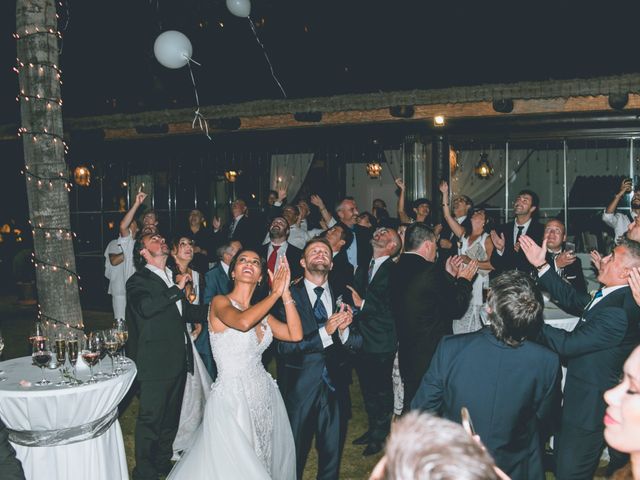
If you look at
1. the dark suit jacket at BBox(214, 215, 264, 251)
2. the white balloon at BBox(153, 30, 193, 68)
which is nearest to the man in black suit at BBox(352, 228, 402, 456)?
the white balloon at BBox(153, 30, 193, 68)

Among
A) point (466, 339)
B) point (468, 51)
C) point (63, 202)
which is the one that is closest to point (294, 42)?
point (468, 51)

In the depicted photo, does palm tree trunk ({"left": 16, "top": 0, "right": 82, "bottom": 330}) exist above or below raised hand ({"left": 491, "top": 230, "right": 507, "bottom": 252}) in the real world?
above

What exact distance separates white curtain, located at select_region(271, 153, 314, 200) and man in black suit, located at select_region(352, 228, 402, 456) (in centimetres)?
708

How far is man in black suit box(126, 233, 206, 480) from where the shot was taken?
4.27 metres

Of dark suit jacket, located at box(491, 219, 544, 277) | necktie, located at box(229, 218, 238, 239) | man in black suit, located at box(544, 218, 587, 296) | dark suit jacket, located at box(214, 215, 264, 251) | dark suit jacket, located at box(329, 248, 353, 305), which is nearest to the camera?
man in black suit, located at box(544, 218, 587, 296)

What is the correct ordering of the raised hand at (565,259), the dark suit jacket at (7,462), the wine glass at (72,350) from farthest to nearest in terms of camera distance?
the raised hand at (565,259), the wine glass at (72,350), the dark suit jacket at (7,462)

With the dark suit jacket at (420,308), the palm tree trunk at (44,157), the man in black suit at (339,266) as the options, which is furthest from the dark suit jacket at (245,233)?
the dark suit jacket at (420,308)

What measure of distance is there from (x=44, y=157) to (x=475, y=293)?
449cm

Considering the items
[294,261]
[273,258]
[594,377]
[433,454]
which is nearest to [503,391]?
[594,377]

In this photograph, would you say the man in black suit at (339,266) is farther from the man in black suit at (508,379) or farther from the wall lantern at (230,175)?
the wall lantern at (230,175)

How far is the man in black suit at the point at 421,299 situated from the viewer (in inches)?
172

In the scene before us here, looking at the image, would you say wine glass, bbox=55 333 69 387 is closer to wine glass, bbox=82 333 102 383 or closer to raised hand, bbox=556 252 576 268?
wine glass, bbox=82 333 102 383

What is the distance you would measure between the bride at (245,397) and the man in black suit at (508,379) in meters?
1.11

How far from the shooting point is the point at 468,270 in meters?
4.53
